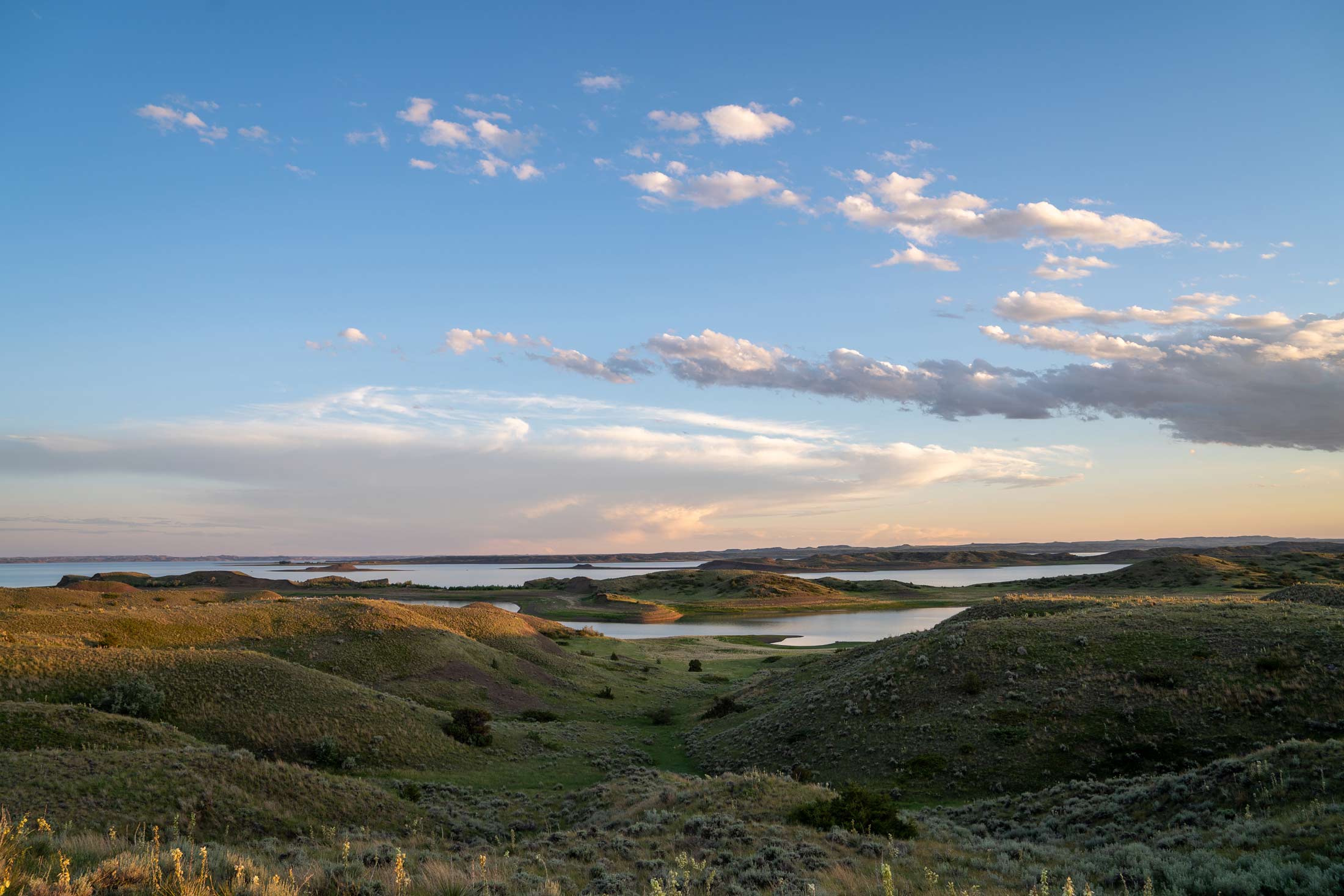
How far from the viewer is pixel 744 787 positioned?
2145 cm

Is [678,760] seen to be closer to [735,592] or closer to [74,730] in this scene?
[74,730]

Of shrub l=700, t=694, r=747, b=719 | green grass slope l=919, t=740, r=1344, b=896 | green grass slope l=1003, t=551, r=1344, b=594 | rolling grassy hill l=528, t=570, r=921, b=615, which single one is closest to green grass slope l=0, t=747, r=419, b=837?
green grass slope l=919, t=740, r=1344, b=896

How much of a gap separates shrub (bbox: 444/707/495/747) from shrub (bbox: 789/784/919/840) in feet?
62.1

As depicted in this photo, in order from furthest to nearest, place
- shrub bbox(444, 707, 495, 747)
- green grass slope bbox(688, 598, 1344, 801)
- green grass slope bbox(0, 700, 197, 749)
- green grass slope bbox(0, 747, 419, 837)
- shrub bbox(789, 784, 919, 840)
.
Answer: shrub bbox(444, 707, 495, 747) < green grass slope bbox(688, 598, 1344, 801) < green grass slope bbox(0, 700, 197, 749) < shrub bbox(789, 784, 919, 840) < green grass slope bbox(0, 747, 419, 837)

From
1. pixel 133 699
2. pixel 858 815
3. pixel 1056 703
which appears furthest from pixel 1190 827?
pixel 133 699

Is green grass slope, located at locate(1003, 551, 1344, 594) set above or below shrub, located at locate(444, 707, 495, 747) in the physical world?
below

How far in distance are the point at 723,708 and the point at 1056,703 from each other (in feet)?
63.6

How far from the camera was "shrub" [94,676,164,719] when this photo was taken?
2803 cm

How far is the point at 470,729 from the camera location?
3328 centimetres

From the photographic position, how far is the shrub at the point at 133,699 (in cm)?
2803

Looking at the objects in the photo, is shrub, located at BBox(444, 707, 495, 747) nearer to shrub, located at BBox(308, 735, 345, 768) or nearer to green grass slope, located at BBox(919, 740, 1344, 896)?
shrub, located at BBox(308, 735, 345, 768)

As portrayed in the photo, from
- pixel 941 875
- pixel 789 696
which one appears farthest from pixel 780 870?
pixel 789 696

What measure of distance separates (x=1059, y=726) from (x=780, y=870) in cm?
1957

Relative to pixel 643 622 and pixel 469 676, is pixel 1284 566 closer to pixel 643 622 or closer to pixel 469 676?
pixel 643 622
